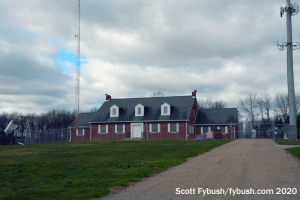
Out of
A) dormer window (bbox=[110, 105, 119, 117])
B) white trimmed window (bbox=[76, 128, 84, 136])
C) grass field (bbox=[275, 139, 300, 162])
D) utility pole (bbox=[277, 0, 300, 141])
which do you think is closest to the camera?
grass field (bbox=[275, 139, 300, 162])

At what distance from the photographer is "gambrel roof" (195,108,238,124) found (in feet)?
148

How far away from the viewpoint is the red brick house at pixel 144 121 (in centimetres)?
4225

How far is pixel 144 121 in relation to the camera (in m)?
43.5

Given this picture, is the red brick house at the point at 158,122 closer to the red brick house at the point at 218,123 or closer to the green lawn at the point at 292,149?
the red brick house at the point at 218,123

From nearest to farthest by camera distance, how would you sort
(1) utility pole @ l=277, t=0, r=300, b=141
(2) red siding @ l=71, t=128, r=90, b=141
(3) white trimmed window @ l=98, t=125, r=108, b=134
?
(1) utility pole @ l=277, t=0, r=300, b=141, (3) white trimmed window @ l=98, t=125, r=108, b=134, (2) red siding @ l=71, t=128, r=90, b=141

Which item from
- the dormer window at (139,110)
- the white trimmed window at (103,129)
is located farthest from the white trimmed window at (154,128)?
the white trimmed window at (103,129)

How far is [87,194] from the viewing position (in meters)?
7.24

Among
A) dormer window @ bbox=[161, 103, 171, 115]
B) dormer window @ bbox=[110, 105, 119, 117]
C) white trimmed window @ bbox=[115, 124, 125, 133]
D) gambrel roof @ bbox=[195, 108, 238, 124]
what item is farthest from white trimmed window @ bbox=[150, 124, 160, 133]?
gambrel roof @ bbox=[195, 108, 238, 124]

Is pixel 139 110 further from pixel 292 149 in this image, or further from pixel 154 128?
pixel 292 149

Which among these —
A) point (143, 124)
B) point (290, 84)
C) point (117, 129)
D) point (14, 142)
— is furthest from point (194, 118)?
point (14, 142)

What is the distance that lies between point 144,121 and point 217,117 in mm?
12196

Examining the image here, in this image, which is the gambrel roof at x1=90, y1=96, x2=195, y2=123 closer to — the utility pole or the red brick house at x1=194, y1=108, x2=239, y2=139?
the red brick house at x1=194, y1=108, x2=239, y2=139

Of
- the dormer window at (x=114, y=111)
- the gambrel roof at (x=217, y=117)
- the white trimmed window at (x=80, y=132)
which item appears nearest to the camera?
the gambrel roof at (x=217, y=117)

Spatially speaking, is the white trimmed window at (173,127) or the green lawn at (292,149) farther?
the white trimmed window at (173,127)
